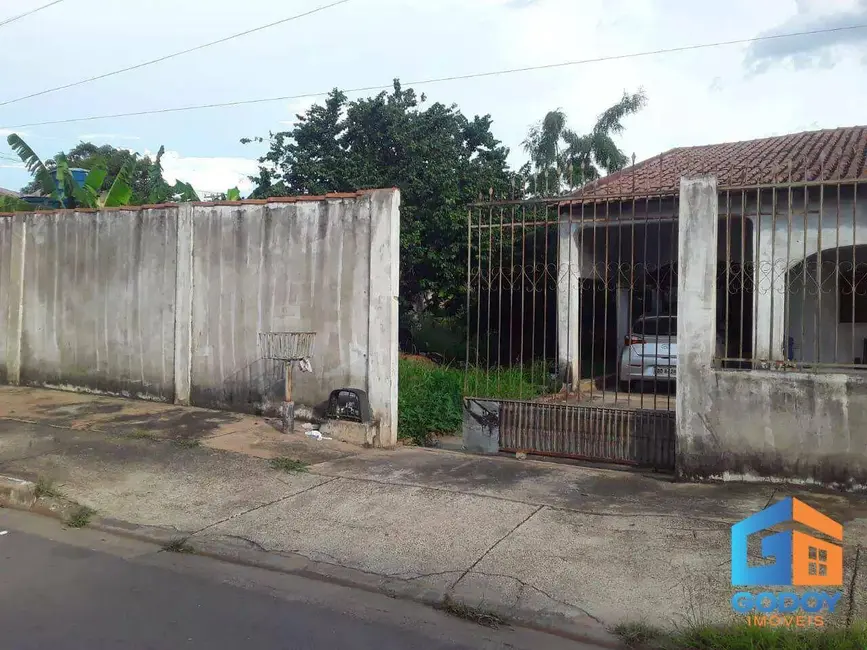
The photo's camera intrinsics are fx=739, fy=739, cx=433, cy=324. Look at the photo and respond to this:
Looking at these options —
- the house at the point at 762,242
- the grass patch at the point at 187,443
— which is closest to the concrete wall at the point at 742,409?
the house at the point at 762,242

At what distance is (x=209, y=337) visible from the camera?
948cm

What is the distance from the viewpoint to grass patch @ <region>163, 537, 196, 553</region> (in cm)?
518

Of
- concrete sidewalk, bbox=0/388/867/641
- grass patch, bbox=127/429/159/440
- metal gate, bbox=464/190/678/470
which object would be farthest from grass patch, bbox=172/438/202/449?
metal gate, bbox=464/190/678/470

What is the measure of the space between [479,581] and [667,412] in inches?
126

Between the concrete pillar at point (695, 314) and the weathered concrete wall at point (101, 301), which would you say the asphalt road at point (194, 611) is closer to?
the concrete pillar at point (695, 314)

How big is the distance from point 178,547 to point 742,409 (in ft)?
15.5

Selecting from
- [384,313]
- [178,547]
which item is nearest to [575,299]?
[384,313]

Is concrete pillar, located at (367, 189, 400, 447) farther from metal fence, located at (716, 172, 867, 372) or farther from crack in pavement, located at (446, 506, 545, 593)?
metal fence, located at (716, 172, 867, 372)

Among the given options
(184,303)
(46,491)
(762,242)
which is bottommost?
(46,491)

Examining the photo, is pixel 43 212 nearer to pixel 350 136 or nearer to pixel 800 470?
pixel 350 136

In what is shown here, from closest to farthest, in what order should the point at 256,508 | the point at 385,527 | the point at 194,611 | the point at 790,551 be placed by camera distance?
the point at 194,611
the point at 790,551
the point at 385,527
the point at 256,508

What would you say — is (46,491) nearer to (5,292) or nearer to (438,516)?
(438,516)

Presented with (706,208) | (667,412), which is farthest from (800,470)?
(706,208)

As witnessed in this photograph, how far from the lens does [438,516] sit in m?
5.74
